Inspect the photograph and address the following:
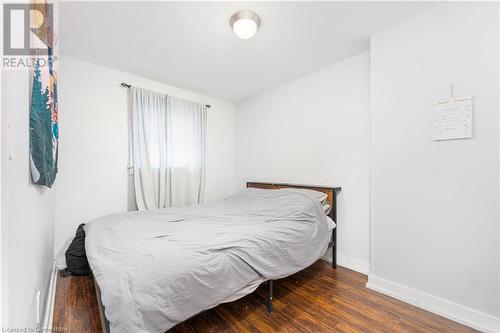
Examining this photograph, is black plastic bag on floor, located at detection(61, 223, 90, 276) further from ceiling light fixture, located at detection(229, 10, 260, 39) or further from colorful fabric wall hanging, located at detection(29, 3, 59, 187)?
ceiling light fixture, located at detection(229, 10, 260, 39)

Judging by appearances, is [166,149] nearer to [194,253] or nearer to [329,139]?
[194,253]

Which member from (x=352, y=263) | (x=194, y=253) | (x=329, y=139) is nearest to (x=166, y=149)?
(x=194, y=253)

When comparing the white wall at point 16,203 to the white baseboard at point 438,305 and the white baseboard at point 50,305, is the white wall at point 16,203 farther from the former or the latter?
the white baseboard at point 438,305

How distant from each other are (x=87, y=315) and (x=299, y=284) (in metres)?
1.80

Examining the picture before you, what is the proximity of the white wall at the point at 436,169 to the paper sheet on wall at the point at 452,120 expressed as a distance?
0.15 ft

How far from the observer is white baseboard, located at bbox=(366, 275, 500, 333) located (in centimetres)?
144

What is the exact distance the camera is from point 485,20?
149 cm

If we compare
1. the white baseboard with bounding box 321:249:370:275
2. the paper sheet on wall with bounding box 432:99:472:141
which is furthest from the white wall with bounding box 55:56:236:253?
the paper sheet on wall with bounding box 432:99:472:141

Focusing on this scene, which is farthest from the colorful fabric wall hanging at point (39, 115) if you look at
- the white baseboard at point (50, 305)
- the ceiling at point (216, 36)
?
the white baseboard at point (50, 305)

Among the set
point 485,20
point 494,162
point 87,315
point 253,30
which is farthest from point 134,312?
point 485,20

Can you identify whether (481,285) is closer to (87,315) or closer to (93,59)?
(87,315)

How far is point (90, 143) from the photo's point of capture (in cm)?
257

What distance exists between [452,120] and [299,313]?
1.92 metres

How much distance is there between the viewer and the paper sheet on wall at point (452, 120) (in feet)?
5.08
